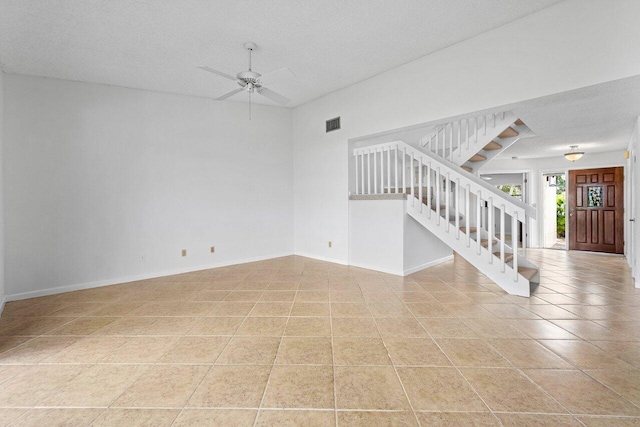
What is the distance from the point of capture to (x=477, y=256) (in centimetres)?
374

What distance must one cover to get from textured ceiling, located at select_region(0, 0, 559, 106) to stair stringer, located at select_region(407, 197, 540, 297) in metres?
2.17

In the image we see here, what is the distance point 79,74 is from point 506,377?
5.65 meters

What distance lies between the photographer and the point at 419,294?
3.52m

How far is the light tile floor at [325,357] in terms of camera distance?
1553 mm

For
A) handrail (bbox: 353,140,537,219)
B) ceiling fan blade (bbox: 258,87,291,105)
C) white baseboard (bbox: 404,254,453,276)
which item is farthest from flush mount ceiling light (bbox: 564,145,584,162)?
ceiling fan blade (bbox: 258,87,291,105)

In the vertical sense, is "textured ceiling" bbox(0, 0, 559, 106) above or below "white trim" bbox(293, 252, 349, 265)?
above

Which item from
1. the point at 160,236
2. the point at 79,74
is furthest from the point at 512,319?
the point at 79,74

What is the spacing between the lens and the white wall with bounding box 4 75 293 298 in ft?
12.3

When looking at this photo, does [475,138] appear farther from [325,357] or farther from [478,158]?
[325,357]

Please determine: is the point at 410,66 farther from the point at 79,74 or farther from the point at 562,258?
the point at 562,258

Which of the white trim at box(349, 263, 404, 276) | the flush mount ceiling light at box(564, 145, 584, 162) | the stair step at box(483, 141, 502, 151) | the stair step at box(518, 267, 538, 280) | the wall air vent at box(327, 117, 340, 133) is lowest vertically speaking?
the white trim at box(349, 263, 404, 276)

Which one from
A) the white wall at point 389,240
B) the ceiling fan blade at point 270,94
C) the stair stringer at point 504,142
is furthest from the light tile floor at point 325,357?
the ceiling fan blade at point 270,94

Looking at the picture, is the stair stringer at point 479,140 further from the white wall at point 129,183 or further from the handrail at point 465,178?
the white wall at point 129,183

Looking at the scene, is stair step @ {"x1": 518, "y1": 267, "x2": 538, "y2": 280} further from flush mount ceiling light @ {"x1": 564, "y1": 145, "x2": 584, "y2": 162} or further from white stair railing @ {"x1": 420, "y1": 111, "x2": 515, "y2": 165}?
flush mount ceiling light @ {"x1": 564, "y1": 145, "x2": 584, "y2": 162}
